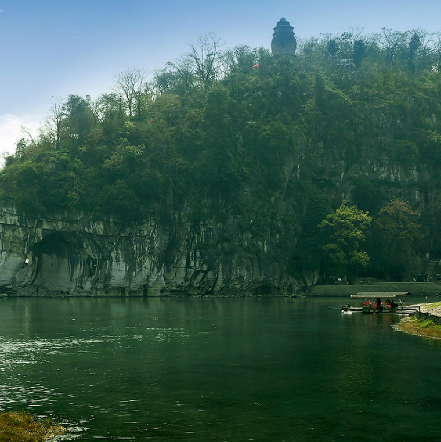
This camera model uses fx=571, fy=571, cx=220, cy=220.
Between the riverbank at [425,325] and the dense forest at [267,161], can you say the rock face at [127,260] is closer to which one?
the dense forest at [267,161]

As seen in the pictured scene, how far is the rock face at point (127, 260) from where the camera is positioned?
77.2m

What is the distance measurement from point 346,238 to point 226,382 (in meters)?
70.9

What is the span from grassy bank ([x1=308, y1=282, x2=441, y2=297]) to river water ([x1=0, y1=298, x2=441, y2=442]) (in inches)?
1751

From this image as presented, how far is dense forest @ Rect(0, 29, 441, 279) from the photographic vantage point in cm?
8406

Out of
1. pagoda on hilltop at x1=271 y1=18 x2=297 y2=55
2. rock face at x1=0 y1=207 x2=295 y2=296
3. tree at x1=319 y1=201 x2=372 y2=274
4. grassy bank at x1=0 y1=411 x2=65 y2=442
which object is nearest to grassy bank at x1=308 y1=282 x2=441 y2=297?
tree at x1=319 y1=201 x2=372 y2=274

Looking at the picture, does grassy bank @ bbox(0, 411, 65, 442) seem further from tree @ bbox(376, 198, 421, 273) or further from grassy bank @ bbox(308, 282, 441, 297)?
tree @ bbox(376, 198, 421, 273)

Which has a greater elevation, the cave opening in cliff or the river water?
the cave opening in cliff

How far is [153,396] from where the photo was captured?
60.6ft

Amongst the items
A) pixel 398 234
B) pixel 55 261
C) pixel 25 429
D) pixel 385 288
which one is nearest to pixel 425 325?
pixel 25 429

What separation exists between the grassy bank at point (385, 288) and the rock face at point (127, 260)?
725 cm

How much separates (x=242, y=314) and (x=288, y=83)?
188ft

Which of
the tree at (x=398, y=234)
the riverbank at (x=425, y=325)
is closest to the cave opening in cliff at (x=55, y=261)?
the tree at (x=398, y=234)

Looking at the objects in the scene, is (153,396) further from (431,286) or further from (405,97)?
(405,97)

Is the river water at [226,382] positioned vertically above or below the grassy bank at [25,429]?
below
